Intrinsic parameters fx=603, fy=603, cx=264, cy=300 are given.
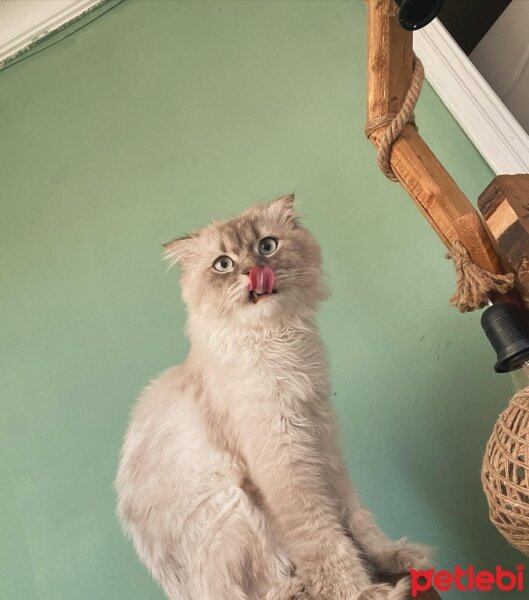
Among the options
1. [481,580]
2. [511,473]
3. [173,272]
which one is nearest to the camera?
[511,473]

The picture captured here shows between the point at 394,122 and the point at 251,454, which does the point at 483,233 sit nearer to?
the point at 394,122

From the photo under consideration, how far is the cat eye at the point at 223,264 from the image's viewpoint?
903mm

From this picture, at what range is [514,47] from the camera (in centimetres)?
136

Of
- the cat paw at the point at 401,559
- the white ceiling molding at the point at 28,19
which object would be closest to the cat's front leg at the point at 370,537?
the cat paw at the point at 401,559

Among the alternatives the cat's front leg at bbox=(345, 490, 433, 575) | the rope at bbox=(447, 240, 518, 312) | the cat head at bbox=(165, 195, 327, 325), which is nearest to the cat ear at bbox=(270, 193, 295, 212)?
the cat head at bbox=(165, 195, 327, 325)

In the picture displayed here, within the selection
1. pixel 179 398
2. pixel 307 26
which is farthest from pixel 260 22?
pixel 179 398

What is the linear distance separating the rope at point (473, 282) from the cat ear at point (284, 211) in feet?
1.09

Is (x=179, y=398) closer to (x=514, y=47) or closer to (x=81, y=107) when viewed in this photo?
(x=81, y=107)

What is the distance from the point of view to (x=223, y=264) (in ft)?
3.00

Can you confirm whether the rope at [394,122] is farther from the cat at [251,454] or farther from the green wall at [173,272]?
the green wall at [173,272]

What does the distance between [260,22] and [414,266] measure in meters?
0.78

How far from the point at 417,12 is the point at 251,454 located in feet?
1.89

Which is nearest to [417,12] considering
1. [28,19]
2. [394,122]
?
[394,122]

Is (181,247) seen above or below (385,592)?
above
